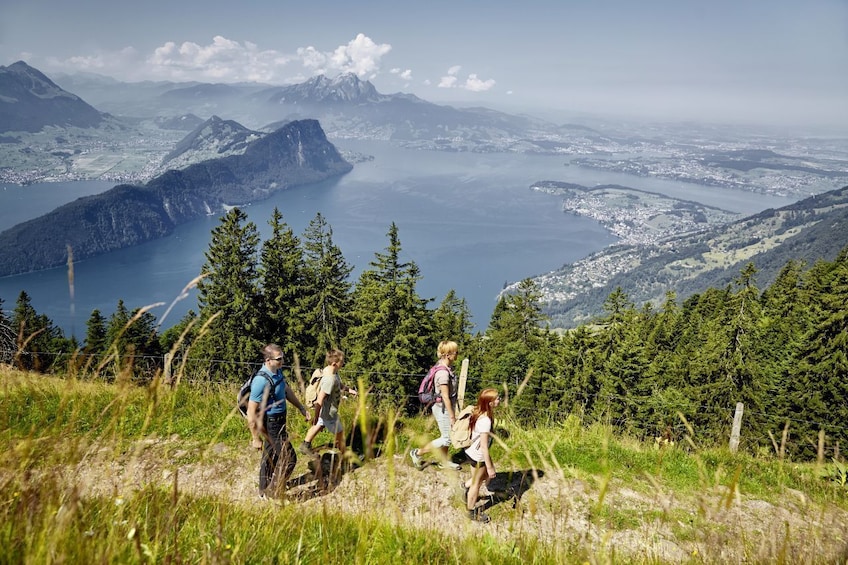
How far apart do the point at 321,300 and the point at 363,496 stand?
29.7m

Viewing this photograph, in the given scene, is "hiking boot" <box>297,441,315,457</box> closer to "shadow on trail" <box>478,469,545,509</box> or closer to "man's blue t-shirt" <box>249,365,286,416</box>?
"man's blue t-shirt" <box>249,365,286,416</box>

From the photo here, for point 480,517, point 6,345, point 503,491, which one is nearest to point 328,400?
point 480,517

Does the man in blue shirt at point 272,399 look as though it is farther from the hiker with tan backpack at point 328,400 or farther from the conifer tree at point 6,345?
the conifer tree at point 6,345

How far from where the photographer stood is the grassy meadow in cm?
186

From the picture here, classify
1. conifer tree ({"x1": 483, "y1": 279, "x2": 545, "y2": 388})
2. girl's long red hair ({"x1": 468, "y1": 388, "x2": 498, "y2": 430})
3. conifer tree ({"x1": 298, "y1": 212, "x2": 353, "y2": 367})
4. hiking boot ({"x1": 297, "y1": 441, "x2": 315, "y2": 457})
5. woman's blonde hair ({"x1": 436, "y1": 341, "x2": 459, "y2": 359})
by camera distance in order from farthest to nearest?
conifer tree ({"x1": 483, "y1": 279, "x2": 545, "y2": 388}) → conifer tree ({"x1": 298, "y1": 212, "x2": 353, "y2": 367}) → woman's blonde hair ({"x1": 436, "y1": 341, "x2": 459, "y2": 359}) → girl's long red hair ({"x1": 468, "y1": 388, "x2": 498, "y2": 430}) → hiking boot ({"x1": 297, "y1": 441, "x2": 315, "y2": 457})

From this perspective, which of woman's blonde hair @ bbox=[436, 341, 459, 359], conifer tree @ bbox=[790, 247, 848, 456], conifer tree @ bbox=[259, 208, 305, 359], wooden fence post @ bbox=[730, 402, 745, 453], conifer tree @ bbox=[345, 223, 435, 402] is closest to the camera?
woman's blonde hair @ bbox=[436, 341, 459, 359]

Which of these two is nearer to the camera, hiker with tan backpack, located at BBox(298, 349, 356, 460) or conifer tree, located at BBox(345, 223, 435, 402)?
hiker with tan backpack, located at BBox(298, 349, 356, 460)

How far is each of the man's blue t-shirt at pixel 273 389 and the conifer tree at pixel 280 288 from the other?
27415mm

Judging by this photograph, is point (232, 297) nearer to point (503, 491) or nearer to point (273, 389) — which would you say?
point (273, 389)

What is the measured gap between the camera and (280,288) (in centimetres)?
3281

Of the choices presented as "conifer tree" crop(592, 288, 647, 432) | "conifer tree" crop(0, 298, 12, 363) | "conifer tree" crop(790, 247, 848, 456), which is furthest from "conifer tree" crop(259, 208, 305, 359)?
"conifer tree" crop(790, 247, 848, 456)

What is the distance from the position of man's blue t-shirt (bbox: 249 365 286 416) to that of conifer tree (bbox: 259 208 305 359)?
2742 cm

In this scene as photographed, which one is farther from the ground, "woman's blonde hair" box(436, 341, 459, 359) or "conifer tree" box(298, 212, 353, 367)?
"woman's blonde hair" box(436, 341, 459, 359)

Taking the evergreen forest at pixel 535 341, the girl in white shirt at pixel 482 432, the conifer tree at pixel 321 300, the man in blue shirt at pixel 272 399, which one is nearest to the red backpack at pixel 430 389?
the girl in white shirt at pixel 482 432
